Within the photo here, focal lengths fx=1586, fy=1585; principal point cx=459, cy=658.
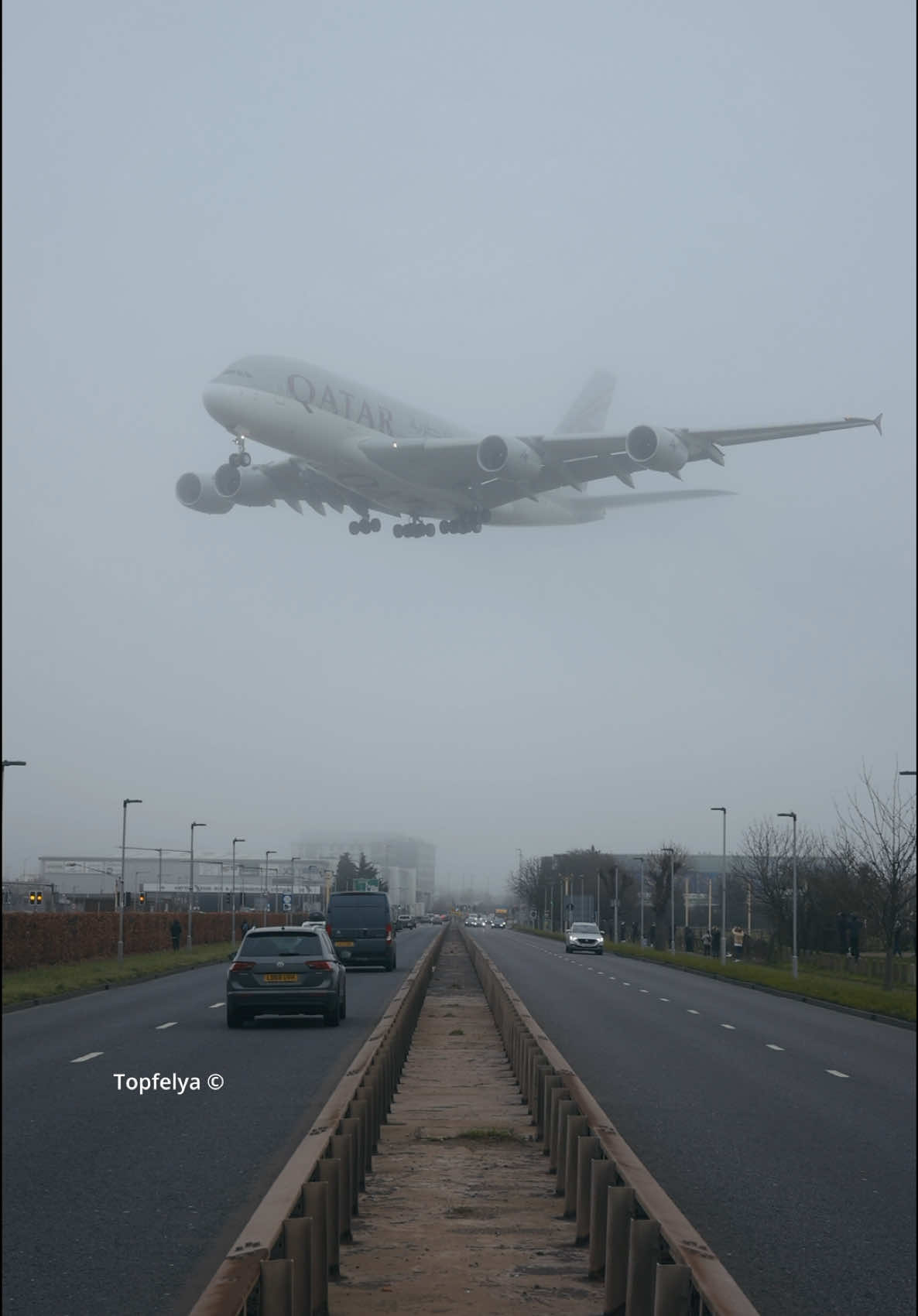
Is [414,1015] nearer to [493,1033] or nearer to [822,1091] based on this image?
[493,1033]

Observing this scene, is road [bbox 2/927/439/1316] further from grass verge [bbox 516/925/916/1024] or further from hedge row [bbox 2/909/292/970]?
grass verge [bbox 516/925/916/1024]

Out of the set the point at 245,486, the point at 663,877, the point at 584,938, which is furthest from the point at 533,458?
the point at 663,877

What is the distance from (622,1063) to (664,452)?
2399 cm

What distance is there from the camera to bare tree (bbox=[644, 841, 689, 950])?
96062 mm

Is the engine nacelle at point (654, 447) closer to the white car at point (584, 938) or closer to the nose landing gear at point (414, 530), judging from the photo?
the nose landing gear at point (414, 530)

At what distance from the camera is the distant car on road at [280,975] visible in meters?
22.8

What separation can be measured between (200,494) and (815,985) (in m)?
18.3

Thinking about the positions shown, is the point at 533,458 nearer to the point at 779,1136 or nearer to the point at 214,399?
the point at 214,399

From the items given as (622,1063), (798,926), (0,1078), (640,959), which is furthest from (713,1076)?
(640,959)

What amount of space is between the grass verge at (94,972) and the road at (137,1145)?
16cm

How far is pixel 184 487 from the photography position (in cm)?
3581

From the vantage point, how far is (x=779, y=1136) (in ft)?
46.4

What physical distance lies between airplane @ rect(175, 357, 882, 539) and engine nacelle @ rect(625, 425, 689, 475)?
29mm

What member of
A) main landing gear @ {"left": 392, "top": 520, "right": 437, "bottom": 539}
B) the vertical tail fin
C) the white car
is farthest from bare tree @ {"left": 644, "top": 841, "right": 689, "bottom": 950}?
main landing gear @ {"left": 392, "top": 520, "right": 437, "bottom": 539}
